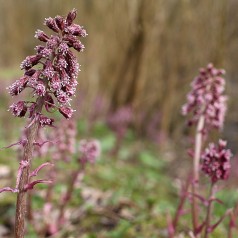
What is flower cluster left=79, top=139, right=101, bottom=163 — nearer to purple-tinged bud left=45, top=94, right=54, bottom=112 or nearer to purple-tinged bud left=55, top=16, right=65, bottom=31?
purple-tinged bud left=45, top=94, right=54, bottom=112

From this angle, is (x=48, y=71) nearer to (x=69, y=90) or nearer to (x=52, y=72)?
(x=52, y=72)

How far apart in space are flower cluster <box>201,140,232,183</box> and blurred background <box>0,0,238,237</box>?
16.0 feet

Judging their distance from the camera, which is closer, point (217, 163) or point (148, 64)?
point (217, 163)

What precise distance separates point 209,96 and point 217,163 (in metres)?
0.83

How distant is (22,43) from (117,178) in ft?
50.8

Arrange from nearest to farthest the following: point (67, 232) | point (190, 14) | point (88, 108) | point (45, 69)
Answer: point (45, 69), point (67, 232), point (190, 14), point (88, 108)

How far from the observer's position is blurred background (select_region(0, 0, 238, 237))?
859 centimetres

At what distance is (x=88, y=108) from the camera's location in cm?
1196

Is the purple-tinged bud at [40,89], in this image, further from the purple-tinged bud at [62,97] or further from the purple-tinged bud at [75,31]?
the purple-tinged bud at [75,31]

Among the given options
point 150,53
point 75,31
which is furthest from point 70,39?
point 150,53

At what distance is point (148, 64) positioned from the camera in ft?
33.3

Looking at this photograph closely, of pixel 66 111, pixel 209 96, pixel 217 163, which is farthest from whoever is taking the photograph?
pixel 209 96

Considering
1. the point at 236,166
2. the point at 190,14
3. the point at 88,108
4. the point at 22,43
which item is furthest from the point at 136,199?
the point at 22,43

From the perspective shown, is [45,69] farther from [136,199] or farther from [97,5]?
[97,5]
